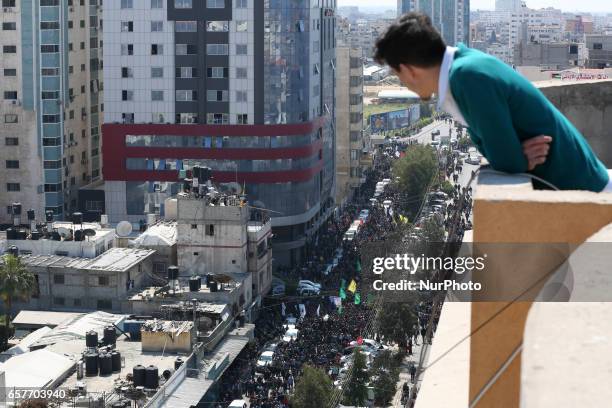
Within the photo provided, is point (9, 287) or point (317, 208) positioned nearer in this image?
point (9, 287)

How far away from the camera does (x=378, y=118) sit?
143m

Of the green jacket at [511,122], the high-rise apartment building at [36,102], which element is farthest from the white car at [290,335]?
the green jacket at [511,122]

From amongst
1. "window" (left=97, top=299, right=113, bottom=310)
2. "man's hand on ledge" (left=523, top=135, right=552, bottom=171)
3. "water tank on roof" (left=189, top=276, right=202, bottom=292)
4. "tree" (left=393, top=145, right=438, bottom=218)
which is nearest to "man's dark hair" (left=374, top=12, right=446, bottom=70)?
"man's hand on ledge" (left=523, top=135, right=552, bottom=171)

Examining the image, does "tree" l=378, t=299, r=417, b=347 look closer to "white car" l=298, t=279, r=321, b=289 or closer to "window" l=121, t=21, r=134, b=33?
→ "white car" l=298, t=279, r=321, b=289

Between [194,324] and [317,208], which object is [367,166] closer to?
[317,208]

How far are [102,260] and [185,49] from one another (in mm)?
19093

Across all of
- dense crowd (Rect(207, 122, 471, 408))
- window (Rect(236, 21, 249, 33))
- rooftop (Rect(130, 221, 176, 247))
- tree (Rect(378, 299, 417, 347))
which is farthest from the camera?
window (Rect(236, 21, 249, 33))

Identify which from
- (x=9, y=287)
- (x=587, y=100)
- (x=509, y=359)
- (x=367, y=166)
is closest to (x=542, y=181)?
(x=509, y=359)

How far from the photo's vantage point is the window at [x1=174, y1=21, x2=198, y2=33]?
2680 inches

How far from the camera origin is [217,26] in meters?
67.8

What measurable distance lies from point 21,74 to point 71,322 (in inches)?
1019

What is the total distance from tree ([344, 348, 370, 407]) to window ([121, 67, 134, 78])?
32.0 meters

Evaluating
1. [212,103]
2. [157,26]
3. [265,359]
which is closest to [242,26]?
[212,103]

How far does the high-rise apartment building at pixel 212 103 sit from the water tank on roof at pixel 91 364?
28752 mm
